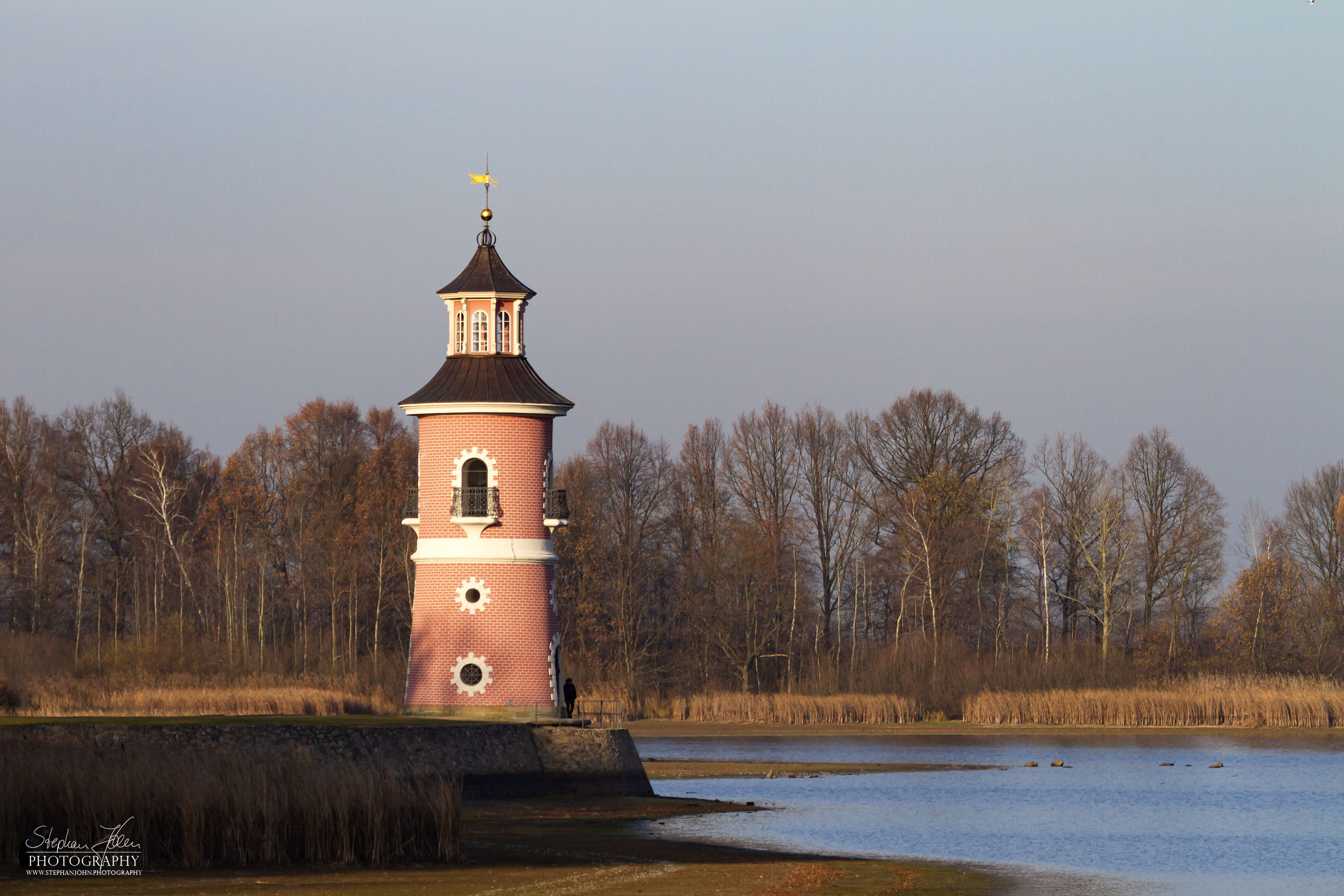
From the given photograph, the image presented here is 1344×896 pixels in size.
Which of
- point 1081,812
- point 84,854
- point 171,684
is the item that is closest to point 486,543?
point 1081,812

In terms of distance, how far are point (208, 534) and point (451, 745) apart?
43843 mm

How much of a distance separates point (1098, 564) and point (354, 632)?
2931 cm

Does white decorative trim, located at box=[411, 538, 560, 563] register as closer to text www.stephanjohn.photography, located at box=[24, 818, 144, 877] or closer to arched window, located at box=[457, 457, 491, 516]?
arched window, located at box=[457, 457, 491, 516]

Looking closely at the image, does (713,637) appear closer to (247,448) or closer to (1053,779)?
(247,448)

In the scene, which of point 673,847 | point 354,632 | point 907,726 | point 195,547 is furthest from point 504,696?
point 195,547

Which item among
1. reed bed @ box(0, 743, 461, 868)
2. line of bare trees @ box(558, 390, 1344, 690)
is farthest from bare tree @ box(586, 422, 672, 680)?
reed bed @ box(0, 743, 461, 868)

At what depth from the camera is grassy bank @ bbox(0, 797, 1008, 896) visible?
63.5ft

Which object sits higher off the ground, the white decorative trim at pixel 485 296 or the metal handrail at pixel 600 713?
the white decorative trim at pixel 485 296

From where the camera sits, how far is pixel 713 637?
230 ft

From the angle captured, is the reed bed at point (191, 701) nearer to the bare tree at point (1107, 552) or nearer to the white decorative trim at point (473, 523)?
the white decorative trim at point (473, 523)

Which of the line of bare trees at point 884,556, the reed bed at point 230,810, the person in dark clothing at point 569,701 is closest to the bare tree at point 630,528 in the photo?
the line of bare trees at point 884,556

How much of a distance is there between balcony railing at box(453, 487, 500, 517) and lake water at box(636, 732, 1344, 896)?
724cm

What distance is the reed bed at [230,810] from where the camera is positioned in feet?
68.5

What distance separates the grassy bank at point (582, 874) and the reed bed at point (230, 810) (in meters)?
0.60
